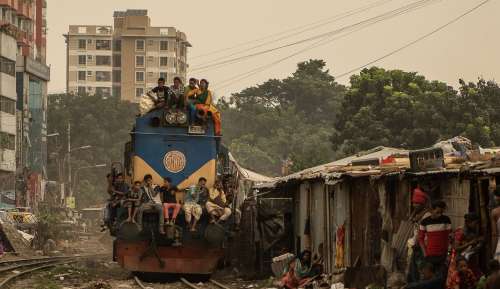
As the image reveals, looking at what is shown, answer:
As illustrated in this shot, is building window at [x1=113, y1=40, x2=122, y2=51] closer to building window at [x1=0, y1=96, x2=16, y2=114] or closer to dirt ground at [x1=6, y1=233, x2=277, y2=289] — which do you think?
building window at [x1=0, y1=96, x2=16, y2=114]

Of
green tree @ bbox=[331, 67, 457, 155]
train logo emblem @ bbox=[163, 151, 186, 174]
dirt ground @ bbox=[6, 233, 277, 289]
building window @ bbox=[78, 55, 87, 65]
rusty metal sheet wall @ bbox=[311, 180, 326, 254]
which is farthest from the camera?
building window @ bbox=[78, 55, 87, 65]

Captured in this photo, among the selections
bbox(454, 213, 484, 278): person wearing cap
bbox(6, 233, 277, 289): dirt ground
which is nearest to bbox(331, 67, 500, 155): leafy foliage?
bbox(6, 233, 277, 289): dirt ground

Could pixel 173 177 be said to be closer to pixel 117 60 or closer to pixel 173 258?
pixel 173 258

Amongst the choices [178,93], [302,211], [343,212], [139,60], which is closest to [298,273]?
[343,212]

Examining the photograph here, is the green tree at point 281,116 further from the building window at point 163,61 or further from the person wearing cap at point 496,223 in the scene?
the person wearing cap at point 496,223

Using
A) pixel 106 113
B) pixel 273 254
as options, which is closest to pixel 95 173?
pixel 106 113

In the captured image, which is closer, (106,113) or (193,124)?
(193,124)

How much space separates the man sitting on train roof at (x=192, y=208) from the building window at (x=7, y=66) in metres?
Answer: 46.2

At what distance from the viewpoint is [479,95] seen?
52344 mm

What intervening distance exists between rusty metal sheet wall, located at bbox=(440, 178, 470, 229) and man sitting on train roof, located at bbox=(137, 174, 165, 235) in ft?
25.8

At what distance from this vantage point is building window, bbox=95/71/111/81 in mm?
158750

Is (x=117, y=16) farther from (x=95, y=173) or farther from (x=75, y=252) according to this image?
(x=75, y=252)

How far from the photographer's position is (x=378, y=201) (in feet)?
70.6

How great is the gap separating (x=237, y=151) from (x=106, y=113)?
1695cm
